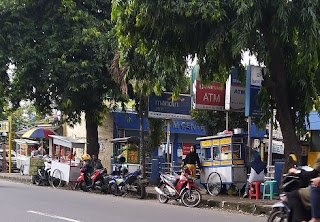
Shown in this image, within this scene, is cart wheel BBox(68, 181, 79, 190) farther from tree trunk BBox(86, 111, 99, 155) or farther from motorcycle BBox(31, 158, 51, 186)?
tree trunk BBox(86, 111, 99, 155)

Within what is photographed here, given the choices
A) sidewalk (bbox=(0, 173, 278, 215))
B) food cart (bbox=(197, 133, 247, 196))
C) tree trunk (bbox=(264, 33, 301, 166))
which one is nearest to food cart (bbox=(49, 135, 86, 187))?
sidewalk (bbox=(0, 173, 278, 215))

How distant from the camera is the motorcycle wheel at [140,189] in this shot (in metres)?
15.9

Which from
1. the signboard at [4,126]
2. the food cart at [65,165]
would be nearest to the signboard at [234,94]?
the food cart at [65,165]

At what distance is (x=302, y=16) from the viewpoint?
962cm

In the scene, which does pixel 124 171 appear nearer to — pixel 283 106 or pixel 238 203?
pixel 238 203

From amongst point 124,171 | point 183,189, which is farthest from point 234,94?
point 124,171

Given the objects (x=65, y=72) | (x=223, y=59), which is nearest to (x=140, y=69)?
(x=223, y=59)

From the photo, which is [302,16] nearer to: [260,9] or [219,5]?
[260,9]

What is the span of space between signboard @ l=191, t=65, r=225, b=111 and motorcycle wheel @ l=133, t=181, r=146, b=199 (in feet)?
10.6

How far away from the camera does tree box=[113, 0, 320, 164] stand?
9812 mm

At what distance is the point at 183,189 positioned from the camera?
13891 mm

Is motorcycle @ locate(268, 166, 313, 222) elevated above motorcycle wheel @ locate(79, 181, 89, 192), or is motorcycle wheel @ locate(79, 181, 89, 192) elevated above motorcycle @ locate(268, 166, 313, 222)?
motorcycle @ locate(268, 166, 313, 222)

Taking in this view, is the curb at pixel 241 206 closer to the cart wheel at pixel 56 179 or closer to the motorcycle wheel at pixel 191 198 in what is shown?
the motorcycle wheel at pixel 191 198

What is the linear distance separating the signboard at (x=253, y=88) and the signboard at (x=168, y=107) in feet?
13.9
